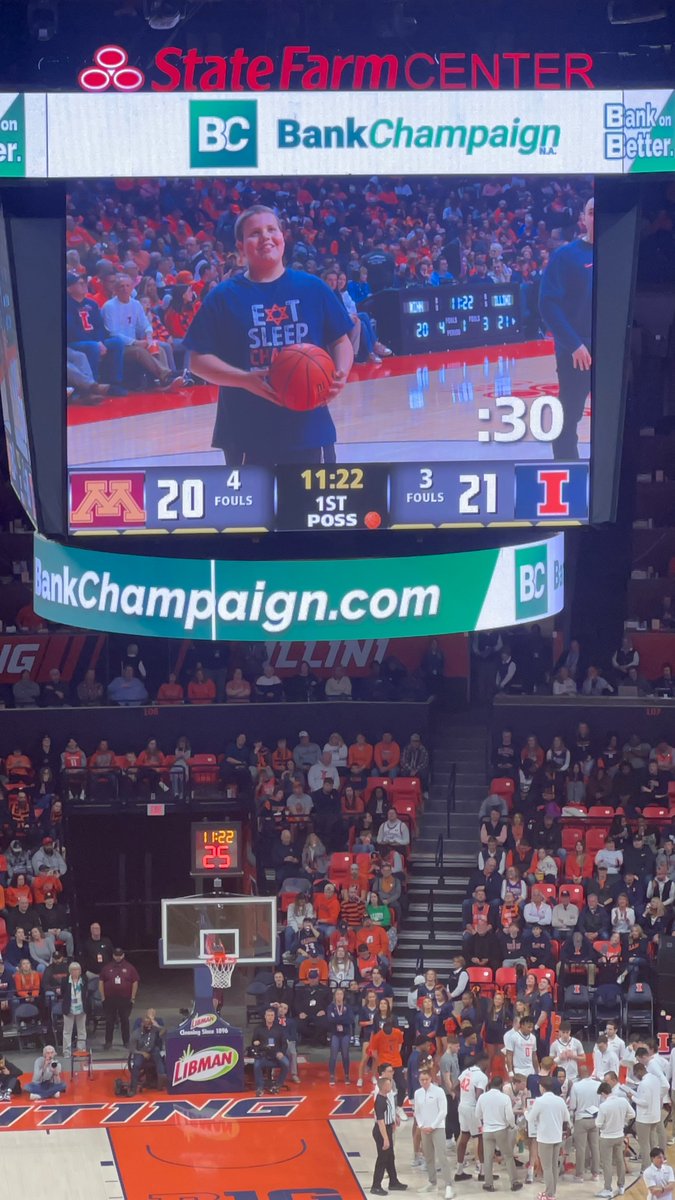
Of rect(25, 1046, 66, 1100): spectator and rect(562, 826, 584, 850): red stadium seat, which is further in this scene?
rect(562, 826, 584, 850): red stadium seat

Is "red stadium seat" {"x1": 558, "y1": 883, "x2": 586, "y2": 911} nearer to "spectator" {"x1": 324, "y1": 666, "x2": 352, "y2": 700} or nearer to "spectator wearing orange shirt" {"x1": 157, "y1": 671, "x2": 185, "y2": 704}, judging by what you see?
"spectator" {"x1": 324, "y1": 666, "x2": 352, "y2": 700}

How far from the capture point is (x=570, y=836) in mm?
29156

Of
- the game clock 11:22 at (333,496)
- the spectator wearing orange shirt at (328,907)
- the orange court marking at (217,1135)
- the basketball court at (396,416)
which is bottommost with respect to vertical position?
the orange court marking at (217,1135)

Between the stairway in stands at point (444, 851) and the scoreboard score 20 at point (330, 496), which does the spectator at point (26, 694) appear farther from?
the scoreboard score 20 at point (330, 496)

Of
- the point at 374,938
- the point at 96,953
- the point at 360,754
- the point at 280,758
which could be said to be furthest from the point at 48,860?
the point at 360,754

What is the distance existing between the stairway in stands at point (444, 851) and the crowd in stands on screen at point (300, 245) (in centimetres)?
873

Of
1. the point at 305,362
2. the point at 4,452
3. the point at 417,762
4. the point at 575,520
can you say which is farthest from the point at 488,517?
the point at 4,452

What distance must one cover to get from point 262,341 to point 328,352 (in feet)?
2.42

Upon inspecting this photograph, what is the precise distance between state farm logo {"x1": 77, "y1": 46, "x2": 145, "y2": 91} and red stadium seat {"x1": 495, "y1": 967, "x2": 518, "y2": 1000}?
433 inches

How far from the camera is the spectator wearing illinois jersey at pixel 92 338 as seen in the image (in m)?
23.7

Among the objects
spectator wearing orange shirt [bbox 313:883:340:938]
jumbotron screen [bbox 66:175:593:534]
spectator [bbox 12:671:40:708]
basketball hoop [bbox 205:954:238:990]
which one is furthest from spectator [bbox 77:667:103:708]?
jumbotron screen [bbox 66:175:593:534]

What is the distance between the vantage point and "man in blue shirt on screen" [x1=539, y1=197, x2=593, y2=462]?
78.5 ft

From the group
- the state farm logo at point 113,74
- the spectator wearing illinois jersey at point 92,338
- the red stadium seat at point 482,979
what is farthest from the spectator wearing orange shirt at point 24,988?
the state farm logo at point 113,74

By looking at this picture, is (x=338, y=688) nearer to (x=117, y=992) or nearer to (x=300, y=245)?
(x=117, y=992)
